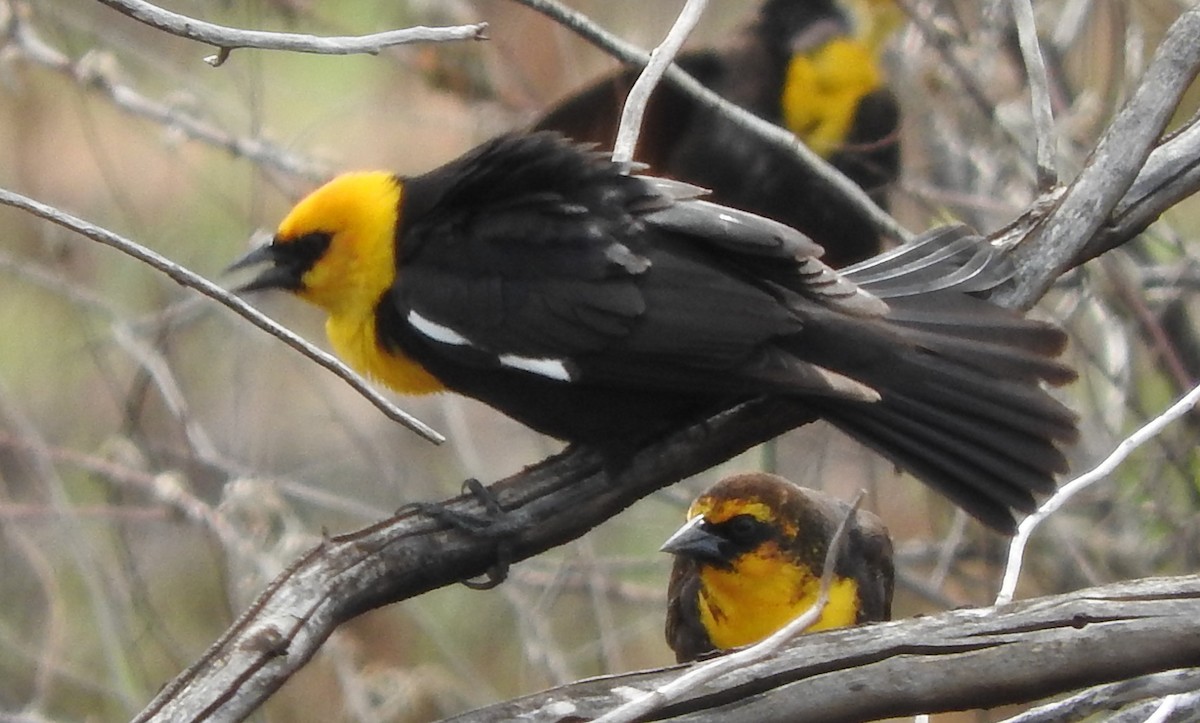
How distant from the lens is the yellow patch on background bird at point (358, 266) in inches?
101

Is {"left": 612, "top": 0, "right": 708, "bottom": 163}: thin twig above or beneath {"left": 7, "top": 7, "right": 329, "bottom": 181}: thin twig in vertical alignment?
beneath

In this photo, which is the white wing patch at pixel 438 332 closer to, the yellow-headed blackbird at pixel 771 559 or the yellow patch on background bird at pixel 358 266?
the yellow patch on background bird at pixel 358 266

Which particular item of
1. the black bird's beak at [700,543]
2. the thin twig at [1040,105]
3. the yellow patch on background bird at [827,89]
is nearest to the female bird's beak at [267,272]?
the black bird's beak at [700,543]

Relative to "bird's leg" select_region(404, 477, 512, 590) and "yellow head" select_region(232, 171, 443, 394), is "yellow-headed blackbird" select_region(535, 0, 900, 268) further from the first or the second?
"bird's leg" select_region(404, 477, 512, 590)

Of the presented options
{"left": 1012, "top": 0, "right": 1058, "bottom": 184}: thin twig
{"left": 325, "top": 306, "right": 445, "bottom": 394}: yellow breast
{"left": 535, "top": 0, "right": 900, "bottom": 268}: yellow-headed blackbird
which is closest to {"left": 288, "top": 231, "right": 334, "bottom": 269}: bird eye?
{"left": 325, "top": 306, "right": 445, "bottom": 394}: yellow breast

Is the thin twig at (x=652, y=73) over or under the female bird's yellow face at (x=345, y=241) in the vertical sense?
under

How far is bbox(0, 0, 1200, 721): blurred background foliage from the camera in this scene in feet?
11.3

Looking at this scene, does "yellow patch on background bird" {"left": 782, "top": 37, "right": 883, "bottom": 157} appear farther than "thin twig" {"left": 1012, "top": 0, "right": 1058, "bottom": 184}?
Yes

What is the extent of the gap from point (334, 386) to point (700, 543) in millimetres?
3590

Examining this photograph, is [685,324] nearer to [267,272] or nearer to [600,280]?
[600,280]

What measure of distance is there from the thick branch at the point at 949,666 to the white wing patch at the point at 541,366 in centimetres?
76

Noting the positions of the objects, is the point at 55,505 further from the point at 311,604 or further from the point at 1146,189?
the point at 1146,189

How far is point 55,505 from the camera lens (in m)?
3.22

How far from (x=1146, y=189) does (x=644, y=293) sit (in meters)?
0.75
